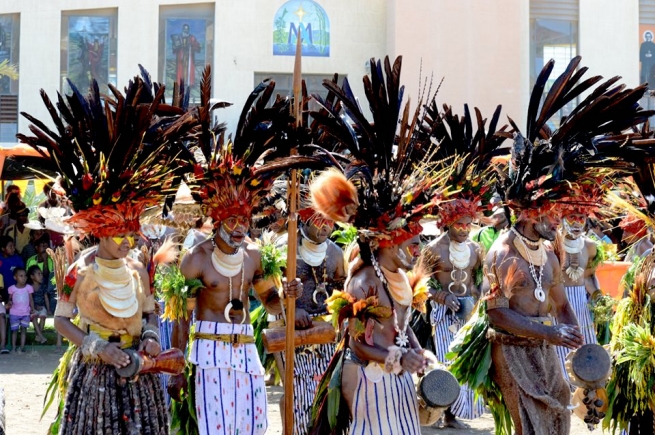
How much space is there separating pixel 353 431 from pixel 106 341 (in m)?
1.55

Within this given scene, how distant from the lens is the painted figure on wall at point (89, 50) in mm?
25141

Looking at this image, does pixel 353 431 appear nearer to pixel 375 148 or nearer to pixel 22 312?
pixel 375 148

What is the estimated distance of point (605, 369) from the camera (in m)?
6.73

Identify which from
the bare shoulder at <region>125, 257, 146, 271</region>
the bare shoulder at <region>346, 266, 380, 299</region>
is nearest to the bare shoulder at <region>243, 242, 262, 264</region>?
the bare shoulder at <region>125, 257, 146, 271</region>

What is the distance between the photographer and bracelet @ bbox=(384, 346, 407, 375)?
19.1ft

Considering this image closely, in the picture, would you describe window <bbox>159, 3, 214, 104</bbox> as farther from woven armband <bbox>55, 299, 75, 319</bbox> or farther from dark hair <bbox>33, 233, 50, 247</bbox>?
woven armband <bbox>55, 299, 75, 319</bbox>

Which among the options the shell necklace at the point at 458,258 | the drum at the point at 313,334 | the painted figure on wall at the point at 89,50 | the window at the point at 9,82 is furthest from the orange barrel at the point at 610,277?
the window at the point at 9,82

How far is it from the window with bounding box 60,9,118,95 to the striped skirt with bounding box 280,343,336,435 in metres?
17.8

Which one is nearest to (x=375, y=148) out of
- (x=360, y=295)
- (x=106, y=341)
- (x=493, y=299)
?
(x=360, y=295)

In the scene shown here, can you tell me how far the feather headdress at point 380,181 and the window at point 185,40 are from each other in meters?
19.0

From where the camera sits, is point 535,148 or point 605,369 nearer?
point 605,369

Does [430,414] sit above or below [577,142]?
below

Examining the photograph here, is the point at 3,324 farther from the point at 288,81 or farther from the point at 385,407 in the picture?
the point at 288,81

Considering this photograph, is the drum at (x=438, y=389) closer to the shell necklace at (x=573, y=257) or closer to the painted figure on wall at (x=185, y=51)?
the shell necklace at (x=573, y=257)
